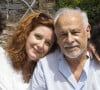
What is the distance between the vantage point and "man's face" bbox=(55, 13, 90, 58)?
3090mm

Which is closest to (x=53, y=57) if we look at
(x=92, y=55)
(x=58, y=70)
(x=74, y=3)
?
(x=58, y=70)

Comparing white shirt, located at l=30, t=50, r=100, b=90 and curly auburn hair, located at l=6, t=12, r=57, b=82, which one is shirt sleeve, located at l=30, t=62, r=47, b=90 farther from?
curly auburn hair, located at l=6, t=12, r=57, b=82

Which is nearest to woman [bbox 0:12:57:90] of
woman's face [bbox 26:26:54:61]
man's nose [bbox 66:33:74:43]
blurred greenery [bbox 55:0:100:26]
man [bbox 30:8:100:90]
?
woman's face [bbox 26:26:54:61]

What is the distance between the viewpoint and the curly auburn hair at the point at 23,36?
11.5 ft

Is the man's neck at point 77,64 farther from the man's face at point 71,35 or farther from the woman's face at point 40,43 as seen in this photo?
the woman's face at point 40,43

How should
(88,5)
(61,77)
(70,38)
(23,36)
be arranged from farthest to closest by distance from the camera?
(88,5)
(23,36)
(61,77)
(70,38)

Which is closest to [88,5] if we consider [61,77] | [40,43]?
[40,43]

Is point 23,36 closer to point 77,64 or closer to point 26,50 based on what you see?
point 26,50

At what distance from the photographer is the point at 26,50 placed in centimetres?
353

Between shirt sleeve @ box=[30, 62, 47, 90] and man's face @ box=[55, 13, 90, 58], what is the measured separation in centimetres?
28

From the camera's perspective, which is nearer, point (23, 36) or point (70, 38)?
point (70, 38)

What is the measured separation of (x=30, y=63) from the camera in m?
3.57

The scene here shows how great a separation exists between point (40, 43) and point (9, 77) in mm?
430

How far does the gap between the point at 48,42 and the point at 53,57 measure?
175mm
